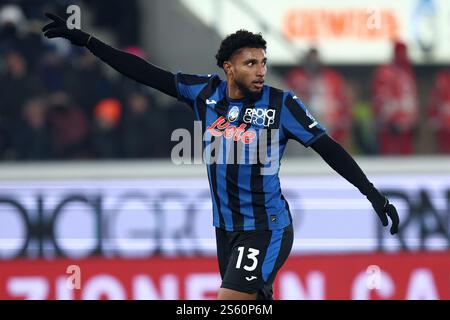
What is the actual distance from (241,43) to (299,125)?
20.6 inches

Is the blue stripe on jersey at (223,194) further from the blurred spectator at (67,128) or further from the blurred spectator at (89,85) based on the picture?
the blurred spectator at (89,85)

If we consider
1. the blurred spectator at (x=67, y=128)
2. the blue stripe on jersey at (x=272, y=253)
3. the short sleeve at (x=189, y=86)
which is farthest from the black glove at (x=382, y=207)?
the blurred spectator at (x=67, y=128)

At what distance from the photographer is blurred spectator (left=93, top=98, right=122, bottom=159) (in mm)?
10062

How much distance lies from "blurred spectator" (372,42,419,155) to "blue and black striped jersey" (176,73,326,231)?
17.6 ft

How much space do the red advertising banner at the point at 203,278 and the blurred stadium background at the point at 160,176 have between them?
0.01 metres

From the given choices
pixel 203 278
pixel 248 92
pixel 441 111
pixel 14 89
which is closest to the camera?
pixel 248 92

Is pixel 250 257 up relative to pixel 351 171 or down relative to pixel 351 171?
down

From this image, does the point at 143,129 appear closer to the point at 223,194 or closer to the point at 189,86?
the point at 189,86

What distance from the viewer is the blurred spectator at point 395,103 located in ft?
37.2

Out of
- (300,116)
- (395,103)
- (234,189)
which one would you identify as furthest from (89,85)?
(300,116)

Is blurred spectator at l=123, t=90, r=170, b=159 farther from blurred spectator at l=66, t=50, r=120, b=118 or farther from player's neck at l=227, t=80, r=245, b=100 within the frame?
player's neck at l=227, t=80, r=245, b=100

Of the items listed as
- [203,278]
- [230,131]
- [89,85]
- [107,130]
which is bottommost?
[203,278]

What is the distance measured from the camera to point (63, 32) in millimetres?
6148

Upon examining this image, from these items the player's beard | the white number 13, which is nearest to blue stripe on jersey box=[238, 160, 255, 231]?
the white number 13
